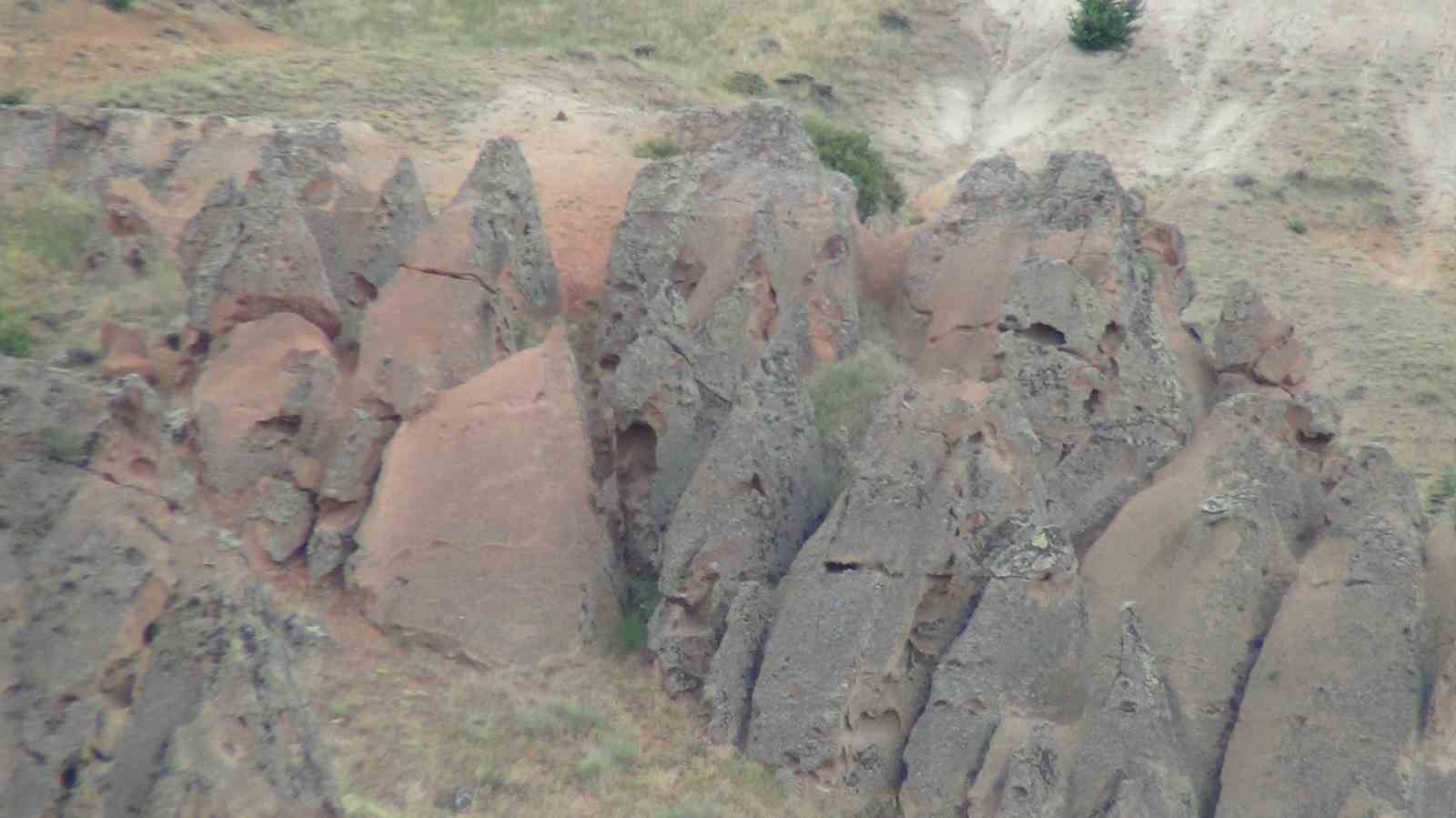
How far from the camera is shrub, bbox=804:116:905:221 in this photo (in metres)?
31.1

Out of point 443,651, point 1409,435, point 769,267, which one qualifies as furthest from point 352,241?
point 1409,435

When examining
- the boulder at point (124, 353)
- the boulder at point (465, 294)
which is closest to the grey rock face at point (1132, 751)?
the boulder at point (465, 294)

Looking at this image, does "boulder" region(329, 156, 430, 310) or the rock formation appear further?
"boulder" region(329, 156, 430, 310)

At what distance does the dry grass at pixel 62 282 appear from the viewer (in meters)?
22.1

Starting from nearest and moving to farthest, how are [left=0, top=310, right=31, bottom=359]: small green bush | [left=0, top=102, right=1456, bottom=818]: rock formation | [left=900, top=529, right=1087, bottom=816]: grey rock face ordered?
[left=0, top=102, right=1456, bottom=818]: rock formation < [left=900, top=529, right=1087, bottom=816]: grey rock face < [left=0, top=310, right=31, bottom=359]: small green bush

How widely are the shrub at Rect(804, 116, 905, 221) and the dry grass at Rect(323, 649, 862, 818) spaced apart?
1418 centimetres

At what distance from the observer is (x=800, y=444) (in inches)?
758

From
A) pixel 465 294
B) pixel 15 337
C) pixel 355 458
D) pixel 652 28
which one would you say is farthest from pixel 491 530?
pixel 652 28

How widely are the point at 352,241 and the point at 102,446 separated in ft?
42.3

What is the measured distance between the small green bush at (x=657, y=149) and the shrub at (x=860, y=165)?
9.45ft

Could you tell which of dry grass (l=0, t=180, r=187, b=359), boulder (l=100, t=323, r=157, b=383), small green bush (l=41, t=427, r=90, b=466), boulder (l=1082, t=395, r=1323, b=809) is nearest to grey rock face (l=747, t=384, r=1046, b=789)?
boulder (l=1082, t=395, r=1323, b=809)

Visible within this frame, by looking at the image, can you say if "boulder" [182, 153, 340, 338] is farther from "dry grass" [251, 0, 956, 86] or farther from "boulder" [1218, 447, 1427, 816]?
"dry grass" [251, 0, 956, 86]

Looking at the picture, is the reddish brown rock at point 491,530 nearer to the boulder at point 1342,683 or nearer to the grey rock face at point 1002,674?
the grey rock face at point 1002,674

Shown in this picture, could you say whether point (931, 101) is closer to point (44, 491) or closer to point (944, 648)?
point (944, 648)
